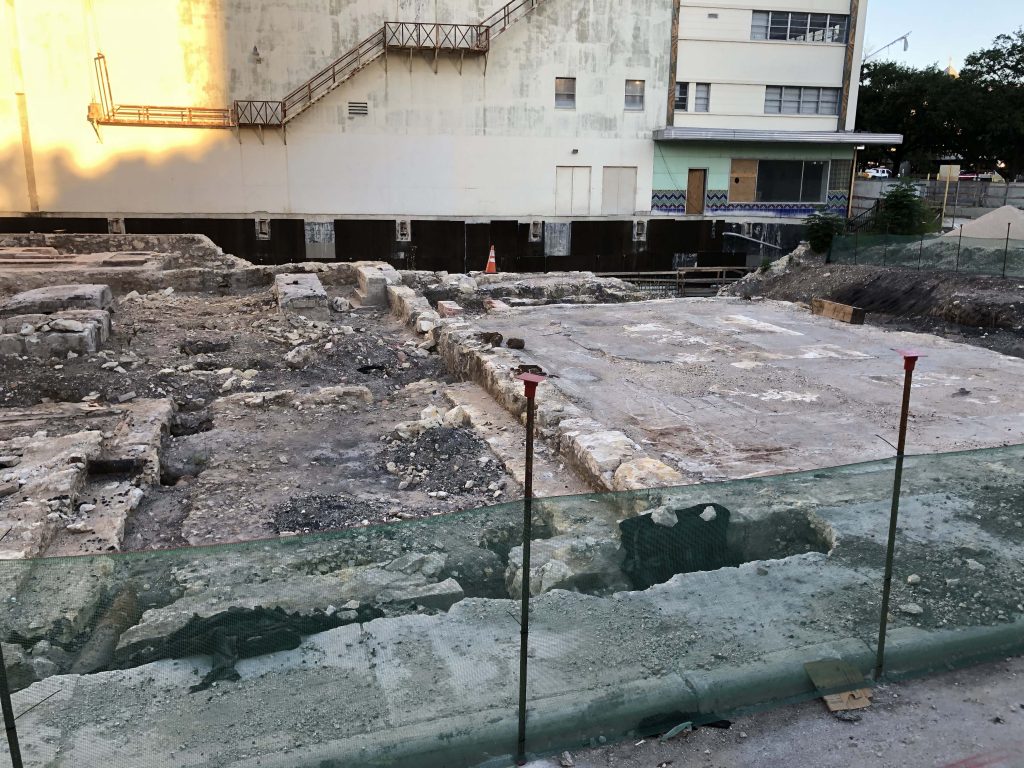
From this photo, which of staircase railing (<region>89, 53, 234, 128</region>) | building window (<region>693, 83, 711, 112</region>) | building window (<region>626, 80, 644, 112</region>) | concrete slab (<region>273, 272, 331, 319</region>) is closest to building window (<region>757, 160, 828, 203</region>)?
building window (<region>693, 83, 711, 112</region>)

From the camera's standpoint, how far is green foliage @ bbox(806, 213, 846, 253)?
73.7ft

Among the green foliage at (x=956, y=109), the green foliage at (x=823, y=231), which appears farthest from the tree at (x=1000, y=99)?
the green foliage at (x=823, y=231)

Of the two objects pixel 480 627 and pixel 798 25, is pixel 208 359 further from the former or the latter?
pixel 798 25

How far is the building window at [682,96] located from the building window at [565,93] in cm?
416

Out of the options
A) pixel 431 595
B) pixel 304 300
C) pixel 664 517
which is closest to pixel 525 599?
pixel 431 595

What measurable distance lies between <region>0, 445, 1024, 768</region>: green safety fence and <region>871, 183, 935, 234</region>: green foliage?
22.2 m

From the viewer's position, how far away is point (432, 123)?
28.6 m

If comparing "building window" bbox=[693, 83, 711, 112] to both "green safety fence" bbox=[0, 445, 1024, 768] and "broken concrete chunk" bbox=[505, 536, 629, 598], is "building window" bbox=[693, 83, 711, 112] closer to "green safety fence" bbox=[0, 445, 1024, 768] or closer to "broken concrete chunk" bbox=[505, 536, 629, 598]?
"green safety fence" bbox=[0, 445, 1024, 768]

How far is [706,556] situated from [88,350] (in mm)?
10145

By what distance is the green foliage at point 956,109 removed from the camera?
42.2 m

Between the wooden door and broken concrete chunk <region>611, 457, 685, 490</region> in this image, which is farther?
the wooden door

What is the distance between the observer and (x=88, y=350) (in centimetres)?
1153

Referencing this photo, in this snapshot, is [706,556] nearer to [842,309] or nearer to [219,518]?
[219,518]

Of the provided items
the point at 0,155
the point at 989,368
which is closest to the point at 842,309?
the point at 989,368
